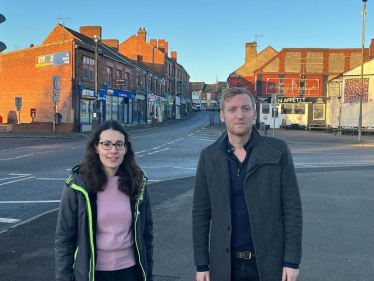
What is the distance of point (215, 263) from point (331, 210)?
5.50 m

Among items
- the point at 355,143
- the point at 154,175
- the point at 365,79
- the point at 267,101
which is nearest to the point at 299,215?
the point at 154,175

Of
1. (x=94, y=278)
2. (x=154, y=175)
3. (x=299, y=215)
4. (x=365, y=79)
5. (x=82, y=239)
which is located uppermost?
(x=365, y=79)

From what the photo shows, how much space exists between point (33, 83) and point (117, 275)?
34142mm

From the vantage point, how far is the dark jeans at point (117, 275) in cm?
273

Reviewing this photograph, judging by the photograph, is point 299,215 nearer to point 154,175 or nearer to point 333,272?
point 333,272

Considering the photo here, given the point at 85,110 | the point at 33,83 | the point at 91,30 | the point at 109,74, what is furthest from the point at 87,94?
the point at 91,30

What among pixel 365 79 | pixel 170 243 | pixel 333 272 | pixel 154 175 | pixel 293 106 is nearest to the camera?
pixel 333 272

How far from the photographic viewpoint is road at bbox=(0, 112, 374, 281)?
4.77 m

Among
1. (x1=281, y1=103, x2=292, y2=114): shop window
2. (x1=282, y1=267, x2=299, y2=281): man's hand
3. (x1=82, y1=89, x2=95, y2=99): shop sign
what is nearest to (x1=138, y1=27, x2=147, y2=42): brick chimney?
(x1=281, y1=103, x2=292, y2=114): shop window

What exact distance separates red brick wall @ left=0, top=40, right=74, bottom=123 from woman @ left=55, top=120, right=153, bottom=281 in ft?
96.5

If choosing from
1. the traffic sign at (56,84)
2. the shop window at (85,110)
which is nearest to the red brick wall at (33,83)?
the shop window at (85,110)

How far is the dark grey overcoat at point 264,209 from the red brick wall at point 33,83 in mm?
29866

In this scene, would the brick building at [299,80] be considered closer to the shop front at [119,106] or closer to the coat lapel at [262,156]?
the shop front at [119,106]

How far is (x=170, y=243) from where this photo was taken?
5570 mm
